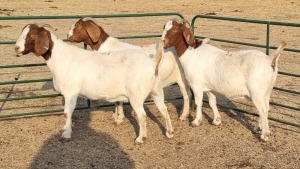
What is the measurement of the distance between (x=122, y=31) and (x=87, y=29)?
1215 cm

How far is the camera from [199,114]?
27.5 feet

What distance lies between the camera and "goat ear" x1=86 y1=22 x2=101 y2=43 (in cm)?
820

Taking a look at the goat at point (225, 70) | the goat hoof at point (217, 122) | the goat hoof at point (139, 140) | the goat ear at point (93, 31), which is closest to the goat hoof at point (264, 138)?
the goat at point (225, 70)

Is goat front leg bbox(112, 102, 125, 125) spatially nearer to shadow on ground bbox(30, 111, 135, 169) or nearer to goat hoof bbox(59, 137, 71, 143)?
shadow on ground bbox(30, 111, 135, 169)

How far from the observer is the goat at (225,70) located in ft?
23.7

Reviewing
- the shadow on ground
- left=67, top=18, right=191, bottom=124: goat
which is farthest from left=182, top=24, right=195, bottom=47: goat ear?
the shadow on ground

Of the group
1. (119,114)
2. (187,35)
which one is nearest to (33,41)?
(119,114)

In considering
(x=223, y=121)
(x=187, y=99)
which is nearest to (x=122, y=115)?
(x=187, y=99)

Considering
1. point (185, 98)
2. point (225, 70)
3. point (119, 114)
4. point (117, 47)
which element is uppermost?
point (117, 47)

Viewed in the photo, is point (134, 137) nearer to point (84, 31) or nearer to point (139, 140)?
point (139, 140)

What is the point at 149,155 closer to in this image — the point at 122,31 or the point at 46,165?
the point at 46,165

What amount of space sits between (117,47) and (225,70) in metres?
1.94

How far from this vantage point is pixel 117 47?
843cm

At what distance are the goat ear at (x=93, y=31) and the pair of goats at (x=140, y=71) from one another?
0.02 meters
